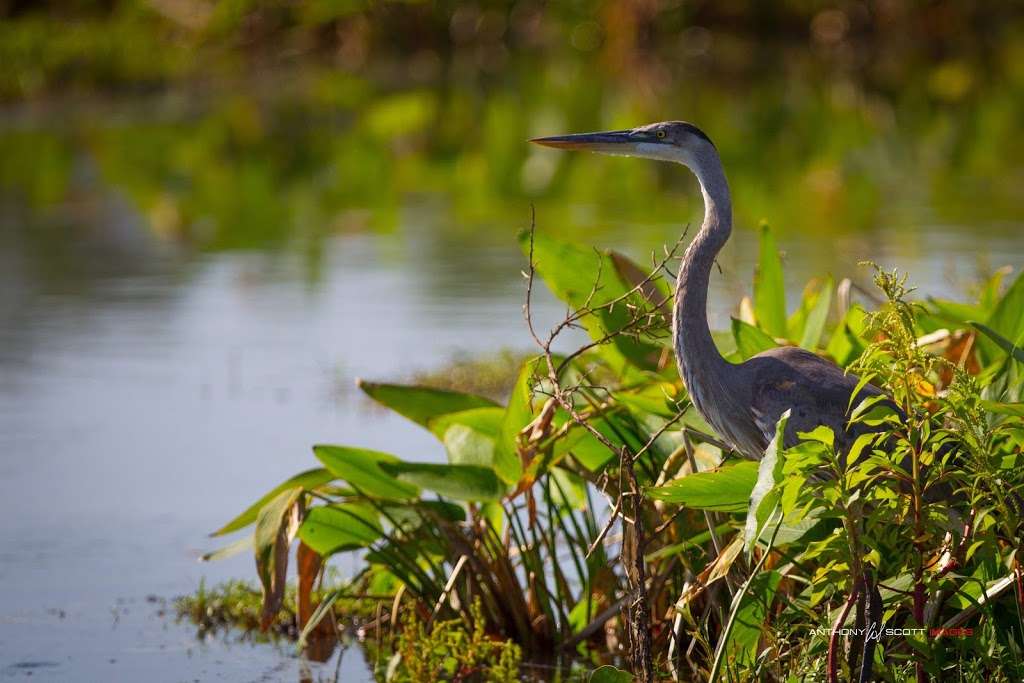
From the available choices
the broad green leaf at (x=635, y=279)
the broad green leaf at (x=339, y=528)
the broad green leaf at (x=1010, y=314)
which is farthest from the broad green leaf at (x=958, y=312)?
the broad green leaf at (x=339, y=528)

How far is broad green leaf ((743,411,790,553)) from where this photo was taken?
2.83 m

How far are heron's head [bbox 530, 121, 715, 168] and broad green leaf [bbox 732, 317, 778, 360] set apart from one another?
460mm

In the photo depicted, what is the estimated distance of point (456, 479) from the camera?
394 centimetres

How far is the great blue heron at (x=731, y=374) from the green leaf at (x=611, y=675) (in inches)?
23.0

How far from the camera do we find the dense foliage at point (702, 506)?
122 inches

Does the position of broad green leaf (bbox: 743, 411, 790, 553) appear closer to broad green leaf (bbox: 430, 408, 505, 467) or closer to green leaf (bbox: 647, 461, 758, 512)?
green leaf (bbox: 647, 461, 758, 512)

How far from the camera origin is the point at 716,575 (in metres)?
3.30

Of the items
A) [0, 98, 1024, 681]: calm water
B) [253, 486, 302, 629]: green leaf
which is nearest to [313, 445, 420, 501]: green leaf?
[253, 486, 302, 629]: green leaf

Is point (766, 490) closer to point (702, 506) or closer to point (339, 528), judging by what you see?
point (702, 506)

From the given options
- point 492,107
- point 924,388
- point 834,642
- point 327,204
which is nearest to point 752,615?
point 834,642

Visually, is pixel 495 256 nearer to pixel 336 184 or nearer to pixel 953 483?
pixel 336 184

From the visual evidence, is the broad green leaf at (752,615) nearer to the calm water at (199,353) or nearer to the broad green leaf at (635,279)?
the broad green leaf at (635,279)

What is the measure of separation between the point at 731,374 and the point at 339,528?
109cm

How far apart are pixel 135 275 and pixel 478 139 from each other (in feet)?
20.5
